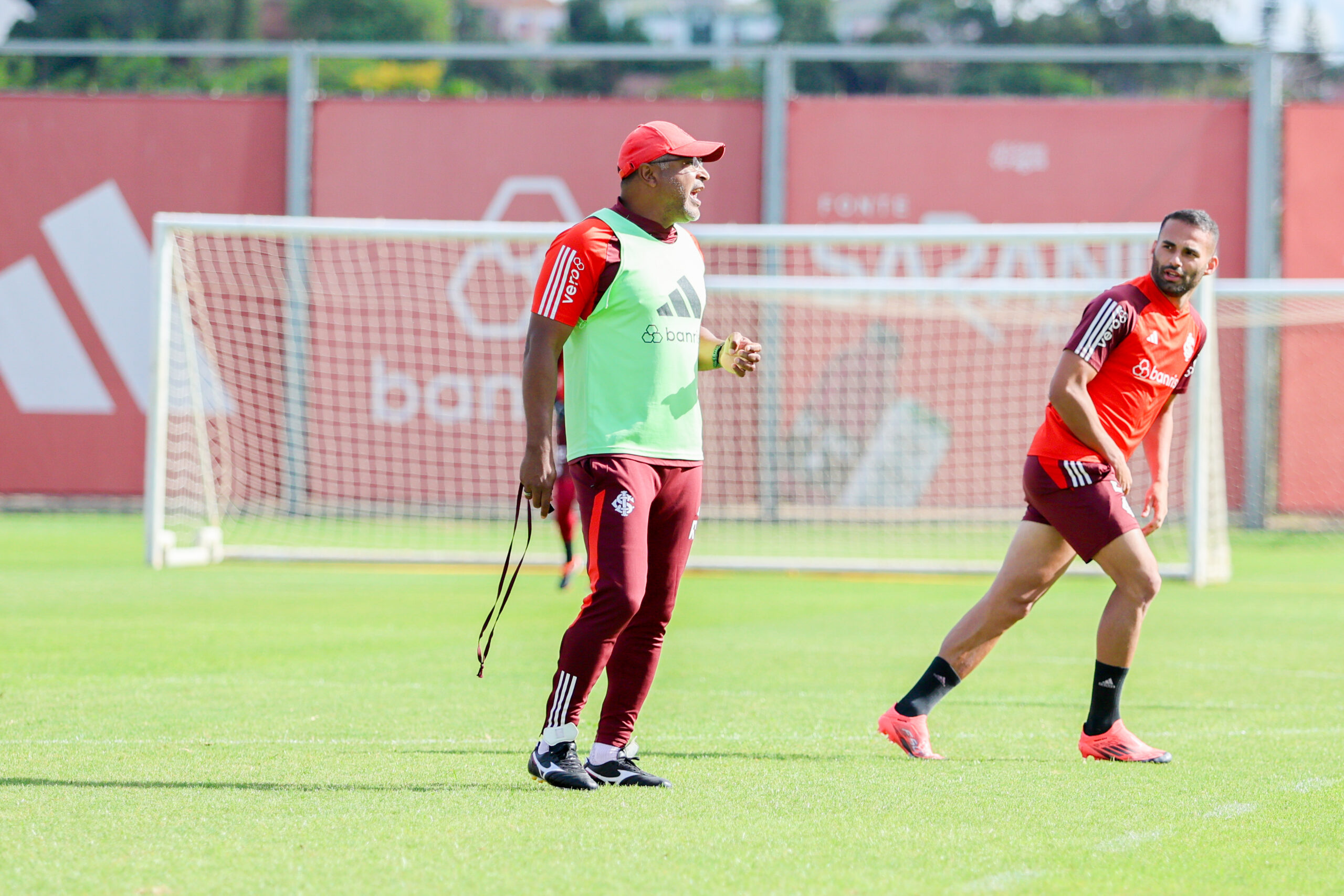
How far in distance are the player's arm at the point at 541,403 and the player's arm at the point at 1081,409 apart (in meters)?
1.78

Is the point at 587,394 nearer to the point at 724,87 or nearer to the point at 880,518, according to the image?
the point at 880,518

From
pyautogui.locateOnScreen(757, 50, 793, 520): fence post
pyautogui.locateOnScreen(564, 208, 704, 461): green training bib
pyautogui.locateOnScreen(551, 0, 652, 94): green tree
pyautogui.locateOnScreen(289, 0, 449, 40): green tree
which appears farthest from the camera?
pyautogui.locateOnScreen(289, 0, 449, 40): green tree

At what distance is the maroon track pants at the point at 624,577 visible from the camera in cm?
472

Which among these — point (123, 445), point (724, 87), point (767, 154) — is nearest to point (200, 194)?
point (123, 445)

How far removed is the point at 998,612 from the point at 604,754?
1.60 meters

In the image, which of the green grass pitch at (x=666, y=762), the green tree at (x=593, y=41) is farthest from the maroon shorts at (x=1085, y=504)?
the green tree at (x=593, y=41)

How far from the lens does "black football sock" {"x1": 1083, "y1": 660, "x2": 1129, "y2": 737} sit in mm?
5477

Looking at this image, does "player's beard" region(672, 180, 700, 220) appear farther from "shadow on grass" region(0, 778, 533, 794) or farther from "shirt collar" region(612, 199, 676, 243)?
A: "shadow on grass" region(0, 778, 533, 794)

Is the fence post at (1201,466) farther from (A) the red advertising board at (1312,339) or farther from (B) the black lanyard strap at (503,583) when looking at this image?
(A) the red advertising board at (1312,339)

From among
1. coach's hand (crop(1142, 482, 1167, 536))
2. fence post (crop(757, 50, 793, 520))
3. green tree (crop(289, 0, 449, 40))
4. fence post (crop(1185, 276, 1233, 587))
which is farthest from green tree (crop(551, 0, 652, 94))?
coach's hand (crop(1142, 482, 1167, 536))

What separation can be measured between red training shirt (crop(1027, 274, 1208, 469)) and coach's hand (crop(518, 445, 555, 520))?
6.07 feet

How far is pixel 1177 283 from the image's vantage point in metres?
5.53

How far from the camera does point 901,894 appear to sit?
11.6 ft

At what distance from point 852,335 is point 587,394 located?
14986 millimetres
